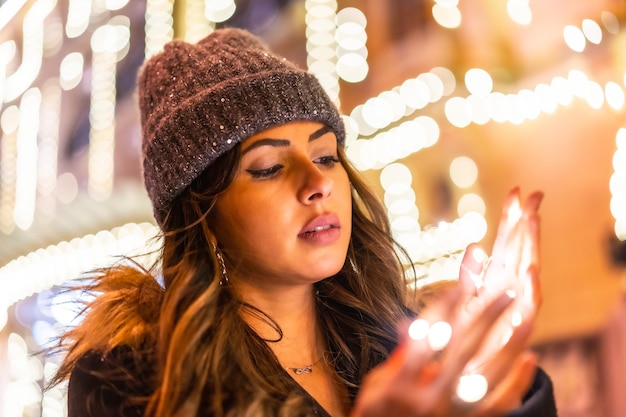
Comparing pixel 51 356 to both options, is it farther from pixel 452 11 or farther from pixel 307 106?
pixel 452 11

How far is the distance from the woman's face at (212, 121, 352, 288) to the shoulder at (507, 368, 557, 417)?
31cm

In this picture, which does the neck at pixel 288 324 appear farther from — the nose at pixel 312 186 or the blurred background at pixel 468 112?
the blurred background at pixel 468 112

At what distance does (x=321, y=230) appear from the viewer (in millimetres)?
1006

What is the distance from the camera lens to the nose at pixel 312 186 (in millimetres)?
999

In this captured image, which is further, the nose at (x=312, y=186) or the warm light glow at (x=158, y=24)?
the warm light glow at (x=158, y=24)

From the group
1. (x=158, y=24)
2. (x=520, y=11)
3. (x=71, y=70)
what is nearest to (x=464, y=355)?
(x=520, y=11)

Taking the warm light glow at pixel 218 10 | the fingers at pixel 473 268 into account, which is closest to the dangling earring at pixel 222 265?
the fingers at pixel 473 268

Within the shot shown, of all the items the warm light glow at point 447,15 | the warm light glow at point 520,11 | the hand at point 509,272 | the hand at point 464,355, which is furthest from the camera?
the warm light glow at point 447,15

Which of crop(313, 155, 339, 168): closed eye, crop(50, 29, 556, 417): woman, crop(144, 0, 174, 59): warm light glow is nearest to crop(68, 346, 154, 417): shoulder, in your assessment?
crop(50, 29, 556, 417): woman

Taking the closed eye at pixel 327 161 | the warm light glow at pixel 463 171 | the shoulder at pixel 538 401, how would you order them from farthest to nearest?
the warm light glow at pixel 463 171, the closed eye at pixel 327 161, the shoulder at pixel 538 401

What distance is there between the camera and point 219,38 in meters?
1.20

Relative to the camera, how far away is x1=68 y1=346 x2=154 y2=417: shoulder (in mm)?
906

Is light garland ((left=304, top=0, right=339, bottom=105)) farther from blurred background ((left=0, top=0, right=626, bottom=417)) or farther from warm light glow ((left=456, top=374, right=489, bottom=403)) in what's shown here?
warm light glow ((left=456, top=374, right=489, bottom=403))

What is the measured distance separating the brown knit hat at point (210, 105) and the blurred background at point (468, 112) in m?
0.71
